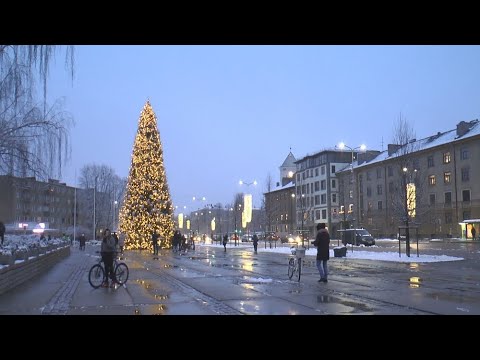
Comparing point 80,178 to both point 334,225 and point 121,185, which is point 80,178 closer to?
point 121,185

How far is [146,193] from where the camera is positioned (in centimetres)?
5444

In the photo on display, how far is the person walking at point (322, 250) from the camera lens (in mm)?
18094

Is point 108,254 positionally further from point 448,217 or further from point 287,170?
point 287,170

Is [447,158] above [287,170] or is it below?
below

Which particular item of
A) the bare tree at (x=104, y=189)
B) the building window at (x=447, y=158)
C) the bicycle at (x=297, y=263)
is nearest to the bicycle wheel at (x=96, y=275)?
the bicycle at (x=297, y=263)

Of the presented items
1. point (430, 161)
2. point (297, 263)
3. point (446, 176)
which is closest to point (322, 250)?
point (297, 263)

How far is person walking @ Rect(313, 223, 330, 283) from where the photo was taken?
18.1 meters

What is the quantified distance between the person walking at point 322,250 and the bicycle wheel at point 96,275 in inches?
289

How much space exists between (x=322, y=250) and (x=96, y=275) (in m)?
7.72

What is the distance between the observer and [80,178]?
333ft

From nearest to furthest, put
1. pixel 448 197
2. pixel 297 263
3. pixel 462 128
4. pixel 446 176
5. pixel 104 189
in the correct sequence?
pixel 297 263 < pixel 462 128 < pixel 448 197 < pixel 446 176 < pixel 104 189

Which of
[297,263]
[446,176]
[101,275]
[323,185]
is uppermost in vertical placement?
[323,185]

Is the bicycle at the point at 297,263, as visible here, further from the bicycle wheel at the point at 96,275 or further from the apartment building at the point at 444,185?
the apartment building at the point at 444,185
